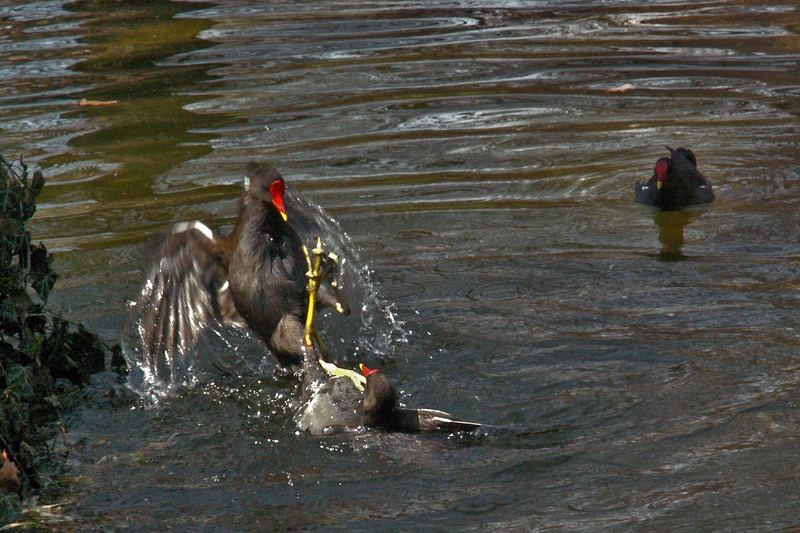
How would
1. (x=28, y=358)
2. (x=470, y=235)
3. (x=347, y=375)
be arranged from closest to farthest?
1. (x=347, y=375)
2. (x=28, y=358)
3. (x=470, y=235)

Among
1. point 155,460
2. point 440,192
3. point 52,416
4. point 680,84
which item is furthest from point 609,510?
point 680,84

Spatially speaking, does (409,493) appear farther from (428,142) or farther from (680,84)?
(680,84)

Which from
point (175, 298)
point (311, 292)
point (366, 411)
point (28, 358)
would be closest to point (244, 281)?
point (175, 298)

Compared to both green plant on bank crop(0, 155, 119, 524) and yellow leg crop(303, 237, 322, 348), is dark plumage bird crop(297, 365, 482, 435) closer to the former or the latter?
yellow leg crop(303, 237, 322, 348)

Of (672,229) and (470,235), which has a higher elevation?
(470,235)

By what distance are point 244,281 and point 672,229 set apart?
3.02 meters

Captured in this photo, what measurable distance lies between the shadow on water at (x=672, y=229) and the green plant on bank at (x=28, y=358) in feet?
10.9

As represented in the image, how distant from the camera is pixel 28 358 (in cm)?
595

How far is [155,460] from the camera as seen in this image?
551 centimetres

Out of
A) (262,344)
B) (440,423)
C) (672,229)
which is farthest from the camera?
(672,229)

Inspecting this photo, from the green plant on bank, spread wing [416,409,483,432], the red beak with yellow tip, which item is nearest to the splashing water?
the green plant on bank

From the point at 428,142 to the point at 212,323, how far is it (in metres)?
3.52

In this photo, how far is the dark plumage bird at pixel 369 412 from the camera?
5.42m

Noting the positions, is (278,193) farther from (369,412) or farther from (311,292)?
(369,412)
